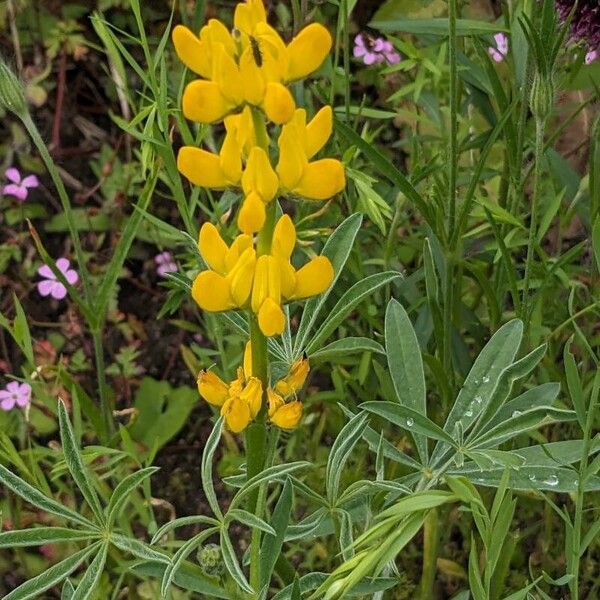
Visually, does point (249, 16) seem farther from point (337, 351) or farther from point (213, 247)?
point (337, 351)

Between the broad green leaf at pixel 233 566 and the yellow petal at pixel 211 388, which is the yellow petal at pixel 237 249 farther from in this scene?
the broad green leaf at pixel 233 566

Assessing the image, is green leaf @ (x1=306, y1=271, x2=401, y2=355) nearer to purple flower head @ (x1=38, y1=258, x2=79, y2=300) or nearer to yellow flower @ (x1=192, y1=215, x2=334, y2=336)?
yellow flower @ (x1=192, y1=215, x2=334, y2=336)

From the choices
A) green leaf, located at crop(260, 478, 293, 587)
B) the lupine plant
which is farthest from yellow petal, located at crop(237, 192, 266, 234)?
green leaf, located at crop(260, 478, 293, 587)

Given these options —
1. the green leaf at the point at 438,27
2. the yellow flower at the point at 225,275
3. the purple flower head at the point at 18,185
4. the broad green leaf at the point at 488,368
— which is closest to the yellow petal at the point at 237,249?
the yellow flower at the point at 225,275

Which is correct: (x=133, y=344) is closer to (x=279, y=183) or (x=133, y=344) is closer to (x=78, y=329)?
(x=78, y=329)

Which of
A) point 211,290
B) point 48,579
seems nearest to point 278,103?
point 211,290

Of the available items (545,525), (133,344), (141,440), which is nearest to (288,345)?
(545,525)
